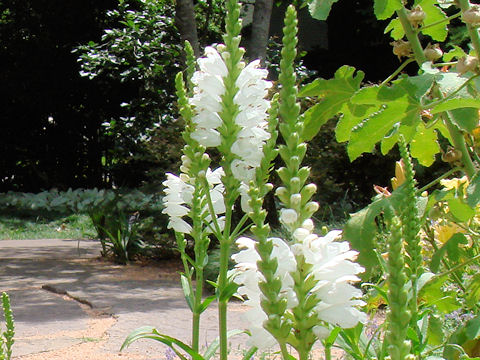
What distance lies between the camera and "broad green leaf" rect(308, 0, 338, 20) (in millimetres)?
1406

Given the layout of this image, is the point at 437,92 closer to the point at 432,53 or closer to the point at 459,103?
the point at 432,53

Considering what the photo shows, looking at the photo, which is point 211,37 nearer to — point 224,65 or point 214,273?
point 214,273

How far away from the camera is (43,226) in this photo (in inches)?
483

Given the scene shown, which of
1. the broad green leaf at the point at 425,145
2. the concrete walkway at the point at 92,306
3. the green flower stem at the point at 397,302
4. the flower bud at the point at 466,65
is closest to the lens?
the green flower stem at the point at 397,302

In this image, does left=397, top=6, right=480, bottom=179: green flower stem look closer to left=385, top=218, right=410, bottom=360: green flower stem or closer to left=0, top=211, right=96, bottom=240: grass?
left=385, top=218, right=410, bottom=360: green flower stem

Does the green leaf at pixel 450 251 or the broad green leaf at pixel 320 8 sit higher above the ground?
the broad green leaf at pixel 320 8

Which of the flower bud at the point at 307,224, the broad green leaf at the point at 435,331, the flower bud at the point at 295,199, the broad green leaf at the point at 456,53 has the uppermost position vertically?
the broad green leaf at the point at 456,53

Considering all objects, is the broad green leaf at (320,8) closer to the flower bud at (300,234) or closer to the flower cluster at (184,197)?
the flower cluster at (184,197)

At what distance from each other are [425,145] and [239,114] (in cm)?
58

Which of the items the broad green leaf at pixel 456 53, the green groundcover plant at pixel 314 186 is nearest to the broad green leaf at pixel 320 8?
the green groundcover plant at pixel 314 186

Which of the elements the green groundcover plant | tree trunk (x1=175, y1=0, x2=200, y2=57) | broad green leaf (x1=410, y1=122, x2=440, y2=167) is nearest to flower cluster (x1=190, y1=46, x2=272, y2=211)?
the green groundcover plant

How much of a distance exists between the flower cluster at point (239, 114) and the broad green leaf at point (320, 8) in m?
0.16

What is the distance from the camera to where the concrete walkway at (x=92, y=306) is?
4.49 metres

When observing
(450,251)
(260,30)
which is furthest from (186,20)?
(450,251)
